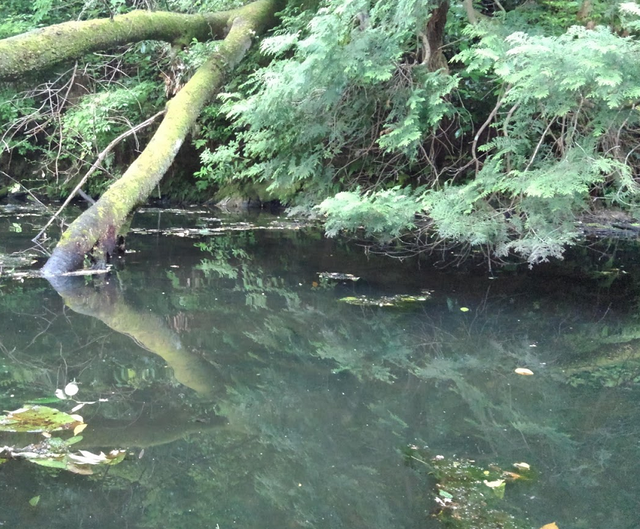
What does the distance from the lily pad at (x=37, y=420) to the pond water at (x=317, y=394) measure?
0.26ft

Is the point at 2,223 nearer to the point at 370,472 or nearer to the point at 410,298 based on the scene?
the point at 410,298

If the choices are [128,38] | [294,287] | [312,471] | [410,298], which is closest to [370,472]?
[312,471]

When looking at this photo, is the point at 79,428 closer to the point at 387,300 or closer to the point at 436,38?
the point at 387,300

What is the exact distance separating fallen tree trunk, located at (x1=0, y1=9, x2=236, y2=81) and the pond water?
205 cm

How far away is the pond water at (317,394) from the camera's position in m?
2.21

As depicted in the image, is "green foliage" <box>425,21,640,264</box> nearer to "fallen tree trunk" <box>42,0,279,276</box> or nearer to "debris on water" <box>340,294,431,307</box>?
"debris on water" <box>340,294,431,307</box>

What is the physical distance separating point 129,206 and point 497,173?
3.68 m

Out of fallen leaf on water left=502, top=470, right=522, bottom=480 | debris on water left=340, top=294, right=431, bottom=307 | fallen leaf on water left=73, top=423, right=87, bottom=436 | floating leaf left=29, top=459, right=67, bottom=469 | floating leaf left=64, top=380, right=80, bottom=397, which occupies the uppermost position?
floating leaf left=29, top=459, right=67, bottom=469

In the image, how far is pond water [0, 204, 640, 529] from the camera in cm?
221

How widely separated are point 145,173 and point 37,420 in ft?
14.3

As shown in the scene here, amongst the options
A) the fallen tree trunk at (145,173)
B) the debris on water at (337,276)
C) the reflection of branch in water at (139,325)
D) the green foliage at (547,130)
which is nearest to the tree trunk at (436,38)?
the green foliage at (547,130)

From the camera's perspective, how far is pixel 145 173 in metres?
6.66

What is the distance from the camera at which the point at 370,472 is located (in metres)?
2.42

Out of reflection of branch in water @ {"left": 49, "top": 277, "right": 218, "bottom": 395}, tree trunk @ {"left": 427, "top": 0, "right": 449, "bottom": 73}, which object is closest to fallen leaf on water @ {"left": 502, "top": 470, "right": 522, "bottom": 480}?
reflection of branch in water @ {"left": 49, "top": 277, "right": 218, "bottom": 395}
